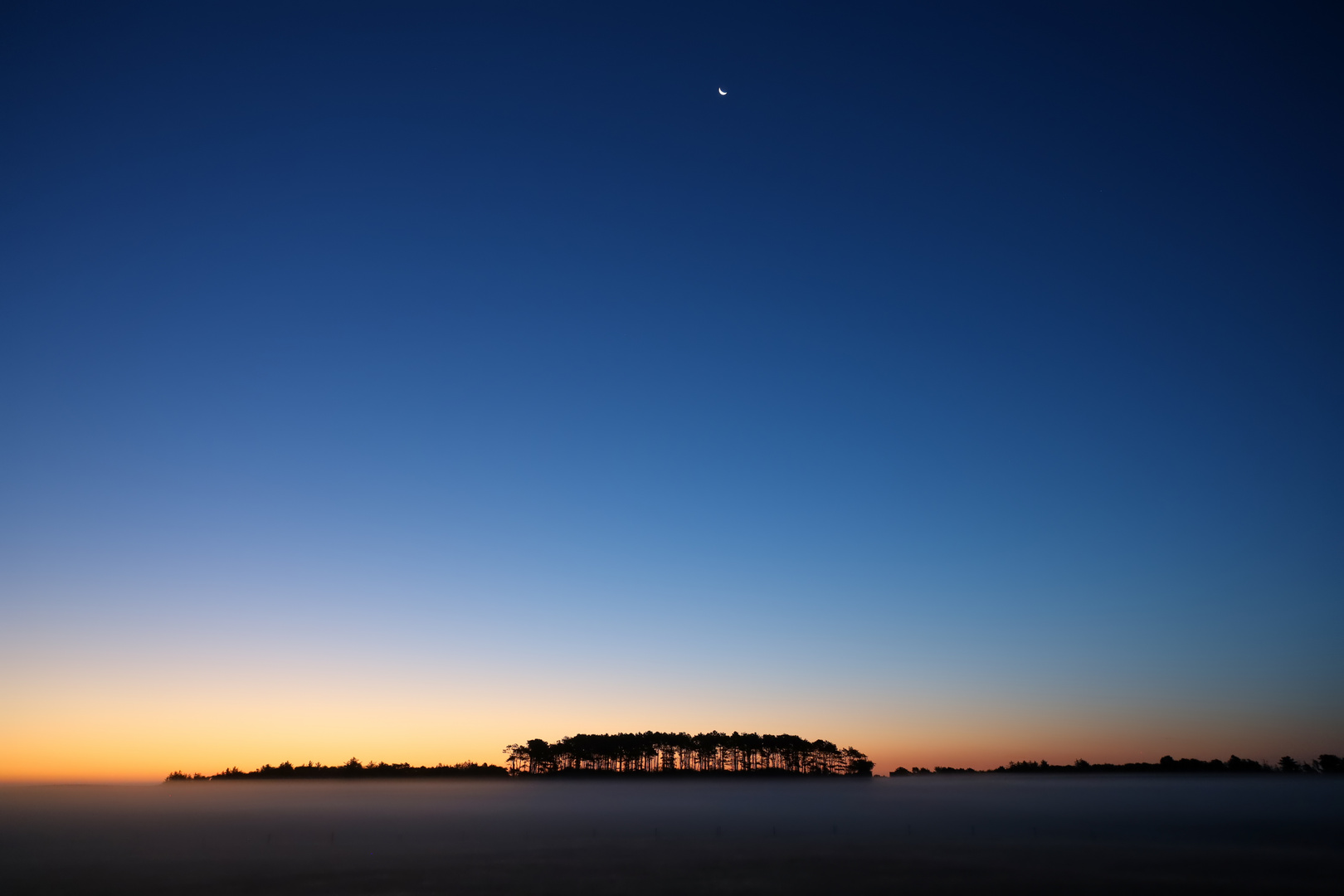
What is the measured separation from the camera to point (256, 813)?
129125 millimetres

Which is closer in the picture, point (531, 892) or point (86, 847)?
point (531, 892)

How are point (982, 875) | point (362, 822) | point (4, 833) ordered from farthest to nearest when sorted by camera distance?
point (362, 822)
point (4, 833)
point (982, 875)

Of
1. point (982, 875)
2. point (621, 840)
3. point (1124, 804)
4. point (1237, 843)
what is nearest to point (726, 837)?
point (621, 840)

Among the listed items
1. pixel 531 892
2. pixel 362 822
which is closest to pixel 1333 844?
pixel 531 892

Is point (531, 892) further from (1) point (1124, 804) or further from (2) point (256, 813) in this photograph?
(1) point (1124, 804)

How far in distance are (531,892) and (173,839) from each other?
5348 centimetres

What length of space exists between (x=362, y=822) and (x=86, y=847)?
33.8 metres

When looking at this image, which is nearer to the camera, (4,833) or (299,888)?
(299,888)

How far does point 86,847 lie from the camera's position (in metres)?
71.1

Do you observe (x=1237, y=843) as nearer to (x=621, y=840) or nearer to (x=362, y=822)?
(x=621, y=840)

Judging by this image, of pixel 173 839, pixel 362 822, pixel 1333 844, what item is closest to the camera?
pixel 1333 844

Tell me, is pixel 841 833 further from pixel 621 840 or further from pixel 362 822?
pixel 362 822

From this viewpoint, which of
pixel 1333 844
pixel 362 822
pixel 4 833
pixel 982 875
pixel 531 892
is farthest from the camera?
pixel 362 822

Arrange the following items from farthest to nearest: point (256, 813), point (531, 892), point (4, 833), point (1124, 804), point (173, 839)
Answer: point (1124, 804) → point (256, 813) → point (4, 833) → point (173, 839) → point (531, 892)
